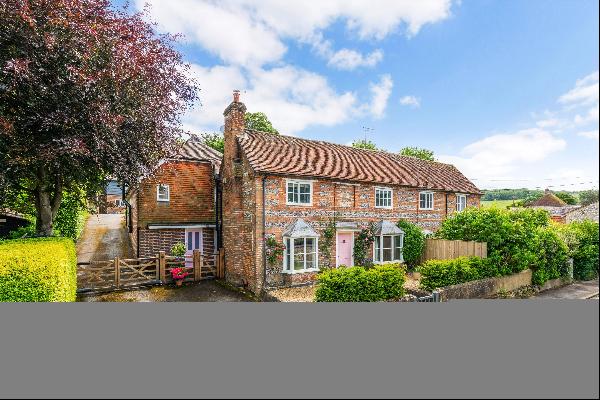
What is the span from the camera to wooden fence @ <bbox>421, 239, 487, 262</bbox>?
11523mm

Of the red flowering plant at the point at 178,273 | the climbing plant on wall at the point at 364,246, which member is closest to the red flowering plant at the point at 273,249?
the climbing plant on wall at the point at 364,246

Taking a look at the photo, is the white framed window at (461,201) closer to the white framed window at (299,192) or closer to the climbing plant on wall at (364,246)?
the climbing plant on wall at (364,246)

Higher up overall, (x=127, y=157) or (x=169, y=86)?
(x=169, y=86)

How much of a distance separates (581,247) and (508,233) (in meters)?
2.35

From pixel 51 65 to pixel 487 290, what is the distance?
14.6 metres

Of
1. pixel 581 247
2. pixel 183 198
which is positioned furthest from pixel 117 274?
pixel 581 247

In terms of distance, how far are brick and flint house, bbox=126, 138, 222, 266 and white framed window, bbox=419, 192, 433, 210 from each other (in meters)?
11.2

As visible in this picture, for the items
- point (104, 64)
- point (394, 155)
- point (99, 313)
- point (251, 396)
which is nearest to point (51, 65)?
point (104, 64)

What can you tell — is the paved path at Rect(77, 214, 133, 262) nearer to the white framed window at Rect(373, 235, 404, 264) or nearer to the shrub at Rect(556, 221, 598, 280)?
the white framed window at Rect(373, 235, 404, 264)

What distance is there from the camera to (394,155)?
19734 millimetres

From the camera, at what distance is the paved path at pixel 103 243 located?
64.5 ft

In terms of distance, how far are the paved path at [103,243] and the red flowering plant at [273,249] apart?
9.29 metres

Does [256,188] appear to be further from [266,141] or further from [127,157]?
[127,157]

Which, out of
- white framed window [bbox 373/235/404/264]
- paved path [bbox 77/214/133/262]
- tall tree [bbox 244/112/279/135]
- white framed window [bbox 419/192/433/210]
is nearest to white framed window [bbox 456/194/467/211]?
white framed window [bbox 419/192/433/210]
